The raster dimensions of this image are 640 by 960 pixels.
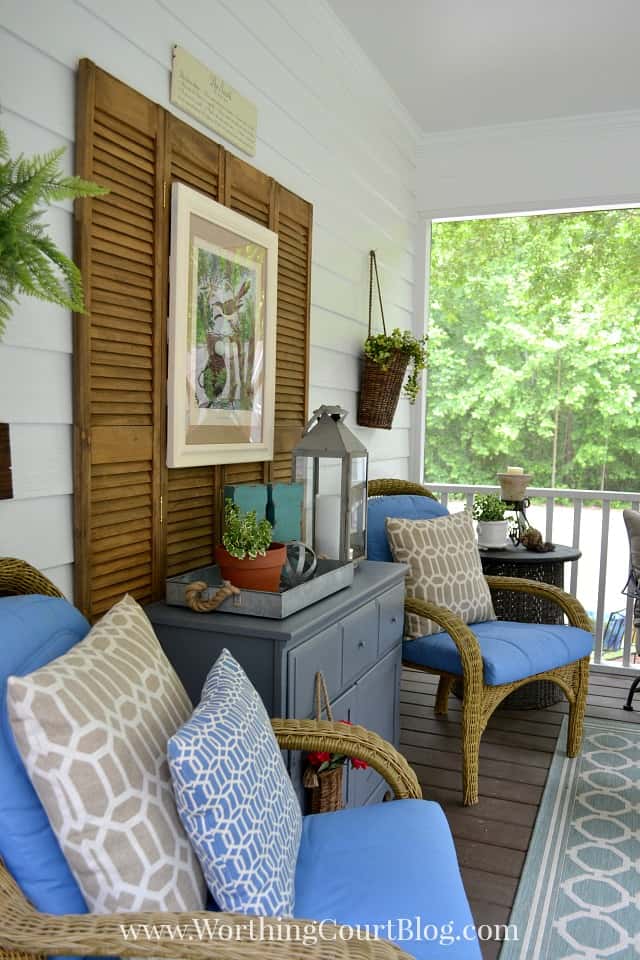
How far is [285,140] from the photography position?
282 centimetres

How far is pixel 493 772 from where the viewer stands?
2.90 m

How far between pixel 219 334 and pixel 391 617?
1059mm

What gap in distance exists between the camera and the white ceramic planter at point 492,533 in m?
3.68

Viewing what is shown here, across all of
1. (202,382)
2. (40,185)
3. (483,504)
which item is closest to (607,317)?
(483,504)

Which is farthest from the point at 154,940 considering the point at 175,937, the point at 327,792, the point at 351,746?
the point at 327,792

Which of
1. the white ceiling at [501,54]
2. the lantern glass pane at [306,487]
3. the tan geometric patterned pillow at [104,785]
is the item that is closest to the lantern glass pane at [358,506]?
the lantern glass pane at [306,487]

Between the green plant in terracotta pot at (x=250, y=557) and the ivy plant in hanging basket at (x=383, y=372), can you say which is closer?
the green plant in terracotta pot at (x=250, y=557)

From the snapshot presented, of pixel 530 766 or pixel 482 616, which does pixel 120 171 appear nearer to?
pixel 482 616

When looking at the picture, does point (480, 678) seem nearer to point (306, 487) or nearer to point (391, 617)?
point (391, 617)

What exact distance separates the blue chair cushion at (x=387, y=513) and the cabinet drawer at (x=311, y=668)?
0.94 metres

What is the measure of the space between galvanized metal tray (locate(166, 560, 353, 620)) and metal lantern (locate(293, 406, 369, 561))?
0.87ft

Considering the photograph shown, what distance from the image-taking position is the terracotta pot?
2.07 meters

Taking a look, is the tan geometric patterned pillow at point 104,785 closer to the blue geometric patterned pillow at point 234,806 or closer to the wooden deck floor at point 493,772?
the blue geometric patterned pillow at point 234,806

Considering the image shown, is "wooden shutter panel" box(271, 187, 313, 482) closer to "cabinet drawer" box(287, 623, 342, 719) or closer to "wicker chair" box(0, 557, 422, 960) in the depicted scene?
"cabinet drawer" box(287, 623, 342, 719)
